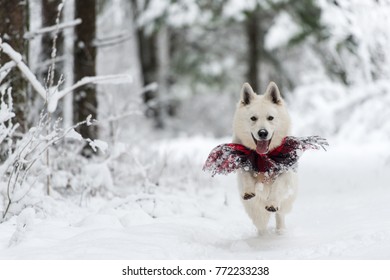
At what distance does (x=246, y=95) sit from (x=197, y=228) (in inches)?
49.5

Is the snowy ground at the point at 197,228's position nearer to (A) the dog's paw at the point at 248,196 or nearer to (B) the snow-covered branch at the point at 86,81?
(A) the dog's paw at the point at 248,196

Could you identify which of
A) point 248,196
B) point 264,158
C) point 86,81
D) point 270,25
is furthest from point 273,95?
point 270,25

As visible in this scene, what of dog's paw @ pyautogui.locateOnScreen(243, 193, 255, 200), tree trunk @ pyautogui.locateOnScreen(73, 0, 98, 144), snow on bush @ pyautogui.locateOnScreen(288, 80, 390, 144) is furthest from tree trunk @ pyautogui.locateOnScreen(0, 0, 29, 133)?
snow on bush @ pyautogui.locateOnScreen(288, 80, 390, 144)

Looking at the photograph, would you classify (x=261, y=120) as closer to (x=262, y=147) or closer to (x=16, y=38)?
(x=262, y=147)

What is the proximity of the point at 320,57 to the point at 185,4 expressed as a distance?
430 centimetres

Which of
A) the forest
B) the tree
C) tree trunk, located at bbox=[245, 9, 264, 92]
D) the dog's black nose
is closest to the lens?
the forest

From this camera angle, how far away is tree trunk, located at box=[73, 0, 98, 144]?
26.9 ft

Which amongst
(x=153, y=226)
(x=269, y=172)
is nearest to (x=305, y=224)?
(x=269, y=172)

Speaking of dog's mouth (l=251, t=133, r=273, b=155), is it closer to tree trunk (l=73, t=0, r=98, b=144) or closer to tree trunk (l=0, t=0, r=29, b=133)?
tree trunk (l=0, t=0, r=29, b=133)

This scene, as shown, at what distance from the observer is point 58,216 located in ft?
18.6

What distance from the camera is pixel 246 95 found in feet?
17.2

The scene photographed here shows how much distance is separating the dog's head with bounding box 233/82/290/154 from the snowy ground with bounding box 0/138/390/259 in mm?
835

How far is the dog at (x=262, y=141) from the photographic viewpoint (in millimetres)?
4992
